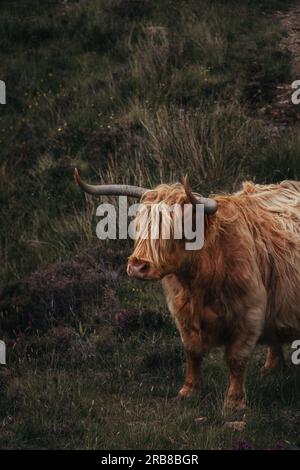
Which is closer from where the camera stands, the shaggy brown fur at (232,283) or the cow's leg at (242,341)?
the shaggy brown fur at (232,283)

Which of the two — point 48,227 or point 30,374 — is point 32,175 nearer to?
point 48,227

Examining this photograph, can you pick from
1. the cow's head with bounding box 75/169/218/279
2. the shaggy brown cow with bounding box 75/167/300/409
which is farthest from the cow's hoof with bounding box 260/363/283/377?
the cow's head with bounding box 75/169/218/279

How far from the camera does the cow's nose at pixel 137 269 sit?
658 cm

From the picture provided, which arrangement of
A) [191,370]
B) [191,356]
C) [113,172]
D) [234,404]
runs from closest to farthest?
[234,404]
[191,356]
[191,370]
[113,172]

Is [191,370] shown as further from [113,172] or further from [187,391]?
[113,172]

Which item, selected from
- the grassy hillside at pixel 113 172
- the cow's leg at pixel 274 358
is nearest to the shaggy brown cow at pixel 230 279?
the grassy hillside at pixel 113 172

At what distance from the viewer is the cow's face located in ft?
21.7

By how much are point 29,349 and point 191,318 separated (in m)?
1.96

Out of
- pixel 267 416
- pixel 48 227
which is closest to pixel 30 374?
pixel 267 416

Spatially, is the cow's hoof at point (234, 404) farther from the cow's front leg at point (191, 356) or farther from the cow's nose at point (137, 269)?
the cow's nose at point (137, 269)

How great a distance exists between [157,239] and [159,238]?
24mm

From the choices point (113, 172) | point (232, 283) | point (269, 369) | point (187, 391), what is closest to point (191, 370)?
point (187, 391)

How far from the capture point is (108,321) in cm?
909

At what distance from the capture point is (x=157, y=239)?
264 inches
